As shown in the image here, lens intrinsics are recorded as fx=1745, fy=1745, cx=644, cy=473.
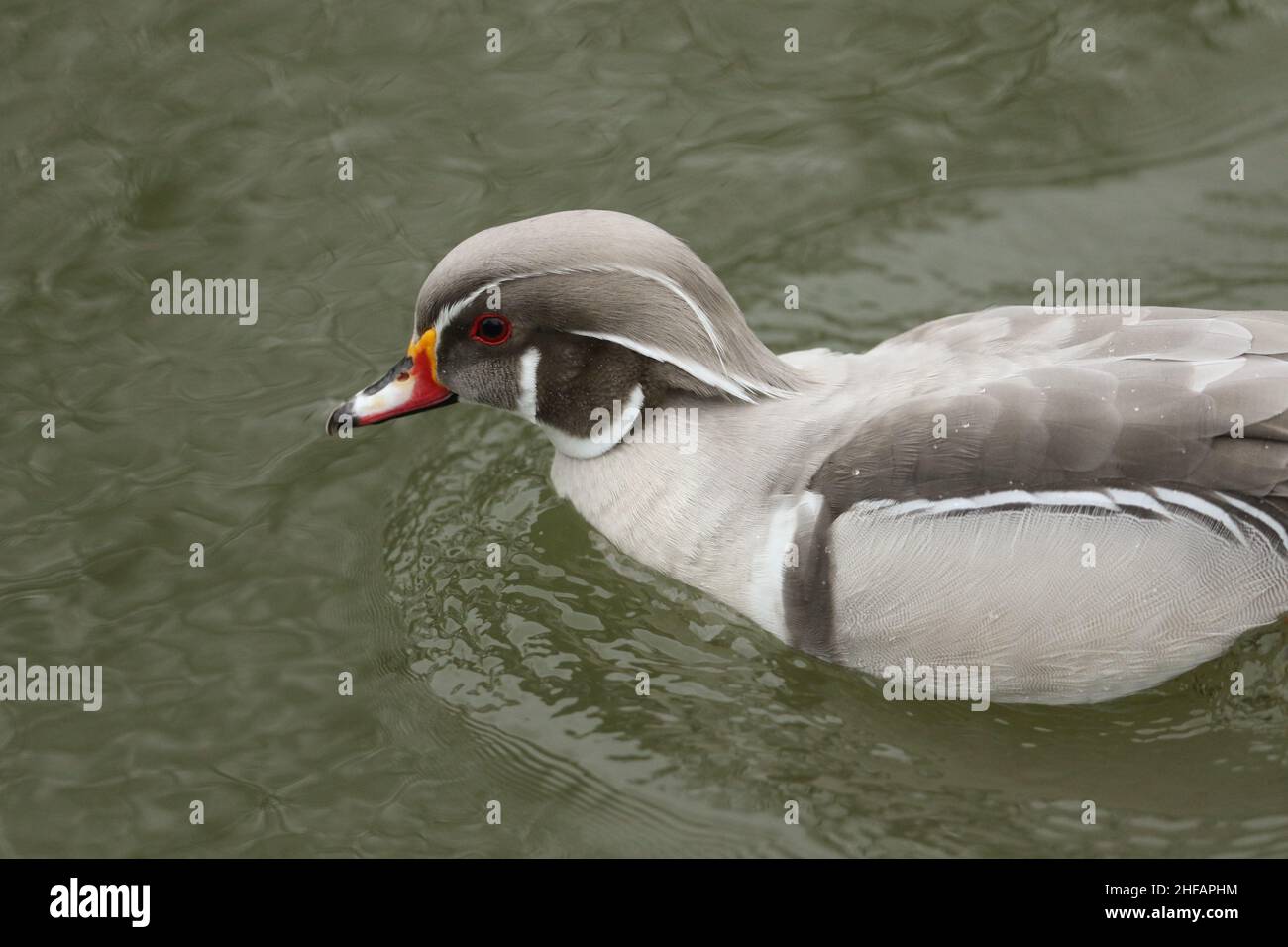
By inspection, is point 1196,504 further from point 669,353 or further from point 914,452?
point 669,353

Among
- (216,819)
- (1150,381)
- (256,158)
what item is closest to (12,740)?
(216,819)

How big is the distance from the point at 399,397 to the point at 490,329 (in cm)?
55

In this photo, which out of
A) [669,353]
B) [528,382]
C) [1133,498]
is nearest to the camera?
[1133,498]

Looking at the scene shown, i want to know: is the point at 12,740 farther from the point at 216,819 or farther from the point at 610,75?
the point at 610,75

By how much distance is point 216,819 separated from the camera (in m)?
6.75

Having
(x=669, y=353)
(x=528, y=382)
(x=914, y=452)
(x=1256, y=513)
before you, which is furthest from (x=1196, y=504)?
(x=528, y=382)

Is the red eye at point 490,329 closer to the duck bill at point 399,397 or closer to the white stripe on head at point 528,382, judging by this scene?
the white stripe on head at point 528,382

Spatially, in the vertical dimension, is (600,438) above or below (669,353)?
below

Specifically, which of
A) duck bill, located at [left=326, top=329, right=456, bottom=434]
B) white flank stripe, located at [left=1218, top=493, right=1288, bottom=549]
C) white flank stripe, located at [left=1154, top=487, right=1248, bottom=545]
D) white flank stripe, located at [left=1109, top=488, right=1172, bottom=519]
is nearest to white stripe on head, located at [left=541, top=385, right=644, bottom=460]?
duck bill, located at [left=326, top=329, right=456, bottom=434]

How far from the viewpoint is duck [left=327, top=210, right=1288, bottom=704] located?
6.37 metres

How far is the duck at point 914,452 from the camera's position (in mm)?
6367

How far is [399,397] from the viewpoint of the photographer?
23.8 ft

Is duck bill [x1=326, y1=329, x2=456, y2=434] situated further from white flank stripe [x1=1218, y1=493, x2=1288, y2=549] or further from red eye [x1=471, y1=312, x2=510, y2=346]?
white flank stripe [x1=1218, y1=493, x2=1288, y2=549]

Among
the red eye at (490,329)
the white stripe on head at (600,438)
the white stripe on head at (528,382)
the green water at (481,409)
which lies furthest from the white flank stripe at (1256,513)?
the red eye at (490,329)
